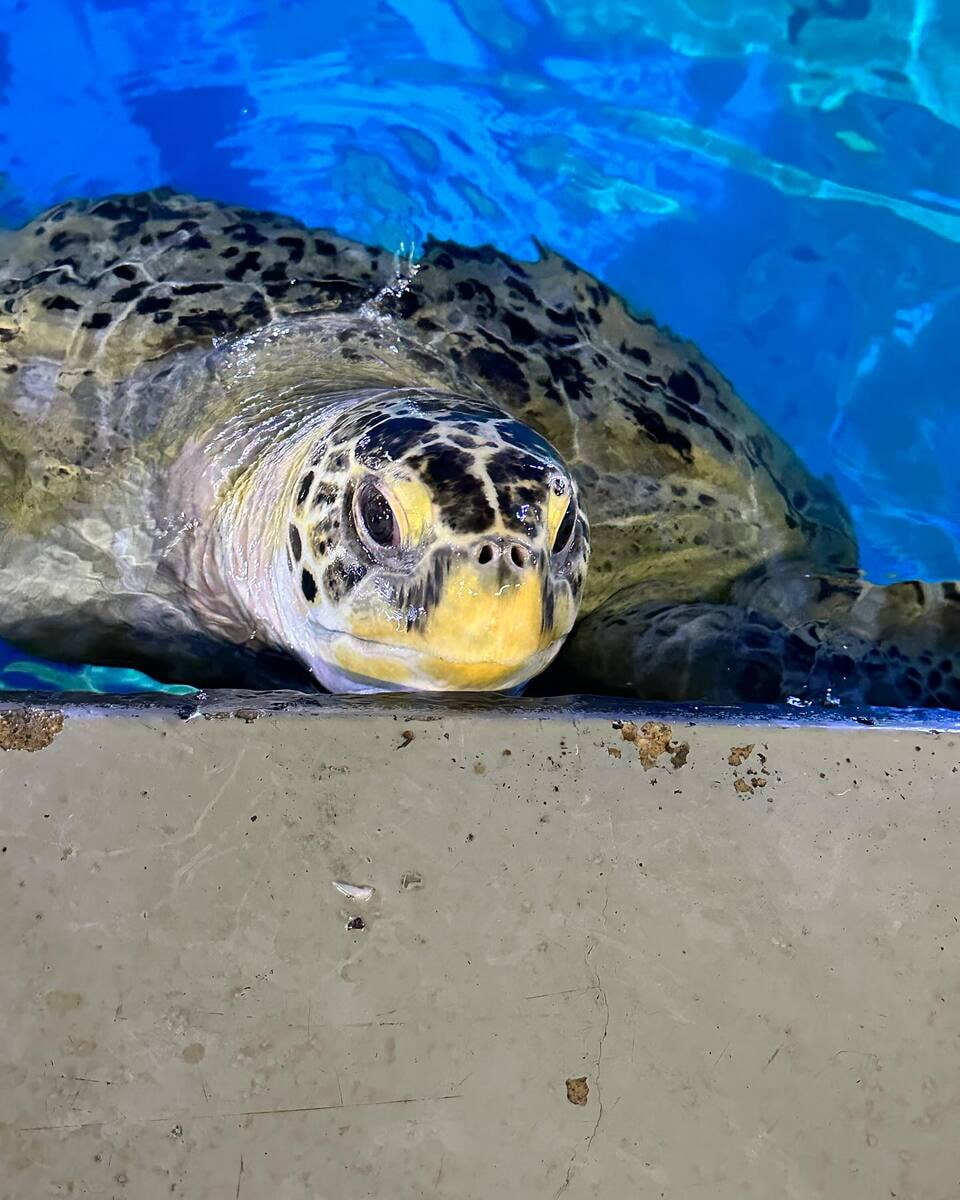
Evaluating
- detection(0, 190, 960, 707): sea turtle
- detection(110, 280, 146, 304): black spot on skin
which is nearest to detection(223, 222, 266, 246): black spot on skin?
detection(0, 190, 960, 707): sea turtle

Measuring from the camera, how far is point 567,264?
3.33 meters

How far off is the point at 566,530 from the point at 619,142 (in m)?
2.84

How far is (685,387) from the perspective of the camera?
314 cm

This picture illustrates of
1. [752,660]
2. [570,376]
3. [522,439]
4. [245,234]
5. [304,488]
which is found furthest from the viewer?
[245,234]

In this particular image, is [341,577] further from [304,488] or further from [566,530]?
[566,530]

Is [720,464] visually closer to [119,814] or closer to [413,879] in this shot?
[413,879]

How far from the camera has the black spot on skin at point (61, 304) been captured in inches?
106

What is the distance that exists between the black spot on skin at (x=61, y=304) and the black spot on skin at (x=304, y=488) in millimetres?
1131

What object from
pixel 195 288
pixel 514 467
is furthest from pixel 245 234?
pixel 514 467

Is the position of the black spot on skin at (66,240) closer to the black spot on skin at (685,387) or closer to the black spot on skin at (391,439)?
the black spot on skin at (391,439)

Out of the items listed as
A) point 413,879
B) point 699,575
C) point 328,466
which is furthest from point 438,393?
point 413,879

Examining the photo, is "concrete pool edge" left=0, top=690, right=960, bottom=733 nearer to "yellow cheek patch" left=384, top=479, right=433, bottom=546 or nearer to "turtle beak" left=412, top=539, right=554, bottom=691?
"turtle beak" left=412, top=539, right=554, bottom=691

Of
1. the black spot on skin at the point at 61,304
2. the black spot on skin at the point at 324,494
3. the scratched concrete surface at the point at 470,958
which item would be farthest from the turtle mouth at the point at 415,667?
the black spot on skin at the point at 61,304

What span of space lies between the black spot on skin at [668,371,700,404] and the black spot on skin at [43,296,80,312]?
6.21 ft
